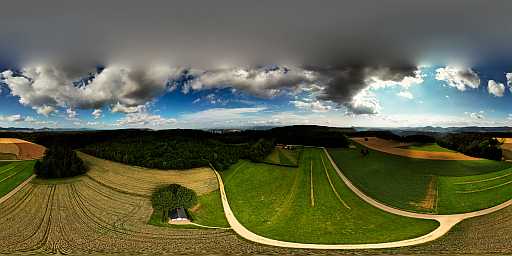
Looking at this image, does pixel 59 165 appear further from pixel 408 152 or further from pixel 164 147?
pixel 408 152

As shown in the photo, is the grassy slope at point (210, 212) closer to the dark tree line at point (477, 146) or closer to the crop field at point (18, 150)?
the crop field at point (18, 150)

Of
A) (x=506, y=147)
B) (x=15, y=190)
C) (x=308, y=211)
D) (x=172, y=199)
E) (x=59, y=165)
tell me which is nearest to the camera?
(x=308, y=211)

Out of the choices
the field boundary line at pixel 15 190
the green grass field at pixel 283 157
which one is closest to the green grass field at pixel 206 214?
the field boundary line at pixel 15 190

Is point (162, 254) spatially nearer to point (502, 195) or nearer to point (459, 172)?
point (502, 195)

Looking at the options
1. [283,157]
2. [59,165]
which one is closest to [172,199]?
[59,165]

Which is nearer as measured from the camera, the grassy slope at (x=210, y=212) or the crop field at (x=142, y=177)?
the grassy slope at (x=210, y=212)

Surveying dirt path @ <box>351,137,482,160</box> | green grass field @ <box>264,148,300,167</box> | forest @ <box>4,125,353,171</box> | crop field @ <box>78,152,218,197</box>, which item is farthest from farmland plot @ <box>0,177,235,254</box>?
dirt path @ <box>351,137,482,160</box>
